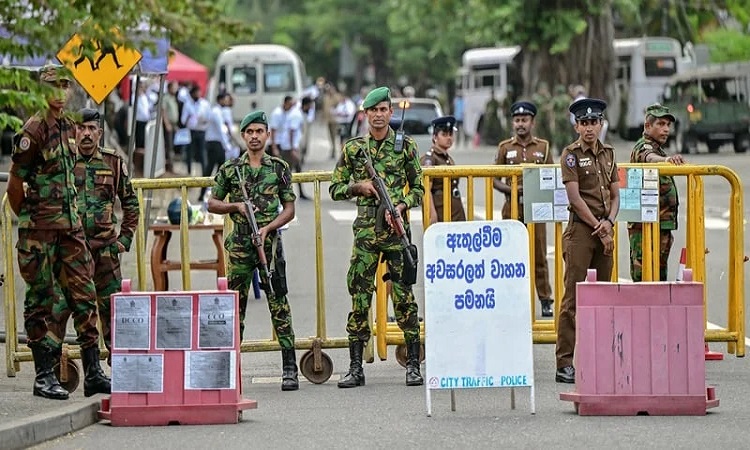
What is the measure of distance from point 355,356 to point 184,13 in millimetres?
3539

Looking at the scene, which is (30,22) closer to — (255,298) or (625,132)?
(255,298)

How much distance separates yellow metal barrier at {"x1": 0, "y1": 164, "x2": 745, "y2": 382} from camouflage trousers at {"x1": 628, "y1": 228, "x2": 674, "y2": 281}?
260mm

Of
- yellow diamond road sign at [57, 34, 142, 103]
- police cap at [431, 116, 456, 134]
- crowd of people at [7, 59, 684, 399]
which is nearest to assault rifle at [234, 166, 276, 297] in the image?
crowd of people at [7, 59, 684, 399]

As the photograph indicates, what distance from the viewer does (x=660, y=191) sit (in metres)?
12.7

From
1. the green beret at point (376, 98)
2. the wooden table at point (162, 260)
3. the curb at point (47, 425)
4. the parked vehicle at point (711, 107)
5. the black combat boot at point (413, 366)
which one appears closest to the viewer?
the curb at point (47, 425)

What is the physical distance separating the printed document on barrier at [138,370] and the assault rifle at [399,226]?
198cm

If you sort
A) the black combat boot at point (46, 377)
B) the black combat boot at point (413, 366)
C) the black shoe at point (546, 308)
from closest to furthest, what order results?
the black combat boot at point (46, 377)
the black combat boot at point (413, 366)
the black shoe at point (546, 308)

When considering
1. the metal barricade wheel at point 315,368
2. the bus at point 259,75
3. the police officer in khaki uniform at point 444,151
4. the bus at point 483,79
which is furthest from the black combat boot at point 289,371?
the bus at point 483,79

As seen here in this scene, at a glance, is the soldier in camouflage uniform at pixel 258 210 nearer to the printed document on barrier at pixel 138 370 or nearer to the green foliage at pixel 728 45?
the printed document on barrier at pixel 138 370

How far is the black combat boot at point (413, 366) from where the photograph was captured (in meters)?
11.5

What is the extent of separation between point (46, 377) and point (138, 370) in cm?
111

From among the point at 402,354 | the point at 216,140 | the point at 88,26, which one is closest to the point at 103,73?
the point at 402,354

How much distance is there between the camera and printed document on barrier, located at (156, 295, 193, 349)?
9891mm

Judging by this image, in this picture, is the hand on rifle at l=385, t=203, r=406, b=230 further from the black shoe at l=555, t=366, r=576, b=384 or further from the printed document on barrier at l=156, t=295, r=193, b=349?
the printed document on barrier at l=156, t=295, r=193, b=349
